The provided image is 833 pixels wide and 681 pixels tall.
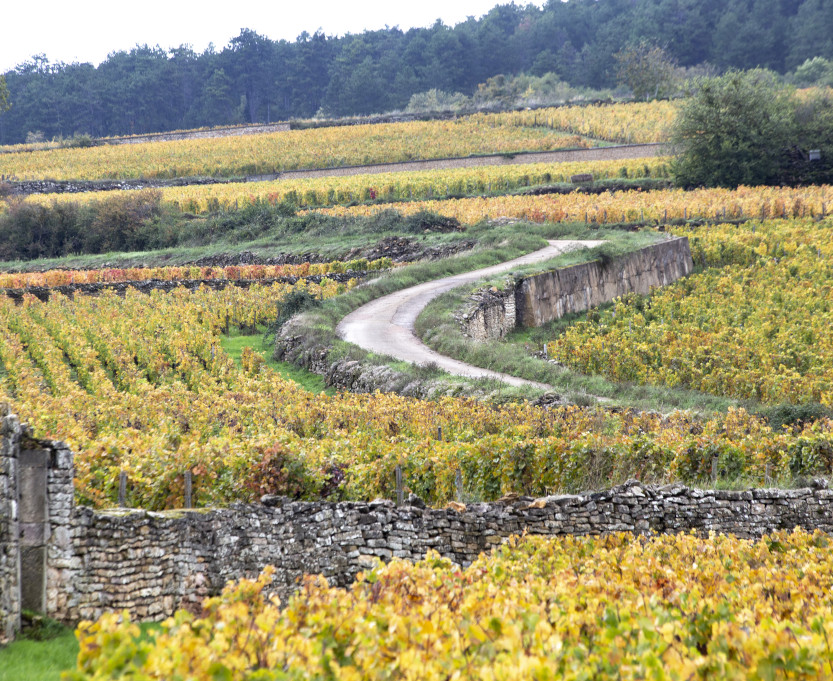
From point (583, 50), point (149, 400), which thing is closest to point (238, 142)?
point (583, 50)

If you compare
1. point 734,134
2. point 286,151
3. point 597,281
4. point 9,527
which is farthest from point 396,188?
point 9,527

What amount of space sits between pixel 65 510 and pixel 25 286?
113 feet

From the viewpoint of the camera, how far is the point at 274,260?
147 feet

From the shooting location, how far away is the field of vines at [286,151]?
78.2 meters

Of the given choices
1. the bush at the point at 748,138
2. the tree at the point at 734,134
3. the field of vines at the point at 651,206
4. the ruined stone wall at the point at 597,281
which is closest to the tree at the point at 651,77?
the bush at the point at 748,138

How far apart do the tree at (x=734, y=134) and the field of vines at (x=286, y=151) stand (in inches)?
807

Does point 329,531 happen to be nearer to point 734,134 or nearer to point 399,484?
point 399,484

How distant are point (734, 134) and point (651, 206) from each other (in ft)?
34.7

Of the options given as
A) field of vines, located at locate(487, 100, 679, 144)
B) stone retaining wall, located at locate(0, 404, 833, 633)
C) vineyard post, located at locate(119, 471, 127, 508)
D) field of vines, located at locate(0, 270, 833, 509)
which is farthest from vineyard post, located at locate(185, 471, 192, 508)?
field of vines, located at locate(487, 100, 679, 144)

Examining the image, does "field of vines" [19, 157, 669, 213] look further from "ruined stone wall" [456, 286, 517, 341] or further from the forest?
the forest

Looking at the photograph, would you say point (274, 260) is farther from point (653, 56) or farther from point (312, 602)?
point (653, 56)

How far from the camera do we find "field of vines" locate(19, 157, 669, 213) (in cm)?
6047

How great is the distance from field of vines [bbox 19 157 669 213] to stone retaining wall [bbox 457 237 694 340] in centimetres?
2293

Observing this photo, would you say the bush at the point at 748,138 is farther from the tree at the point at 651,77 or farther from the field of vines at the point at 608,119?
the tree at the point at 651,77
